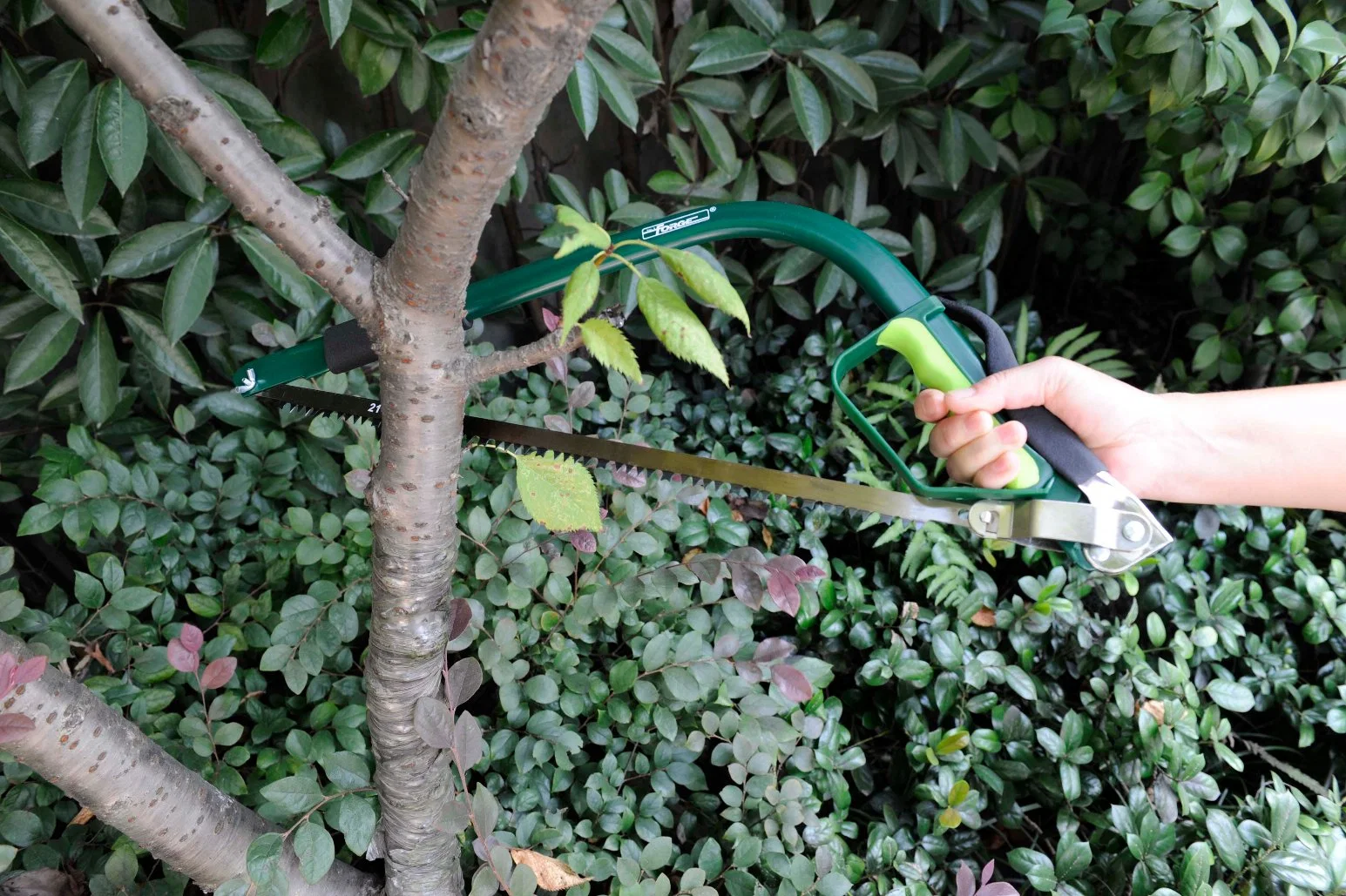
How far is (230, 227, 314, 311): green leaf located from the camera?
1.27 metres

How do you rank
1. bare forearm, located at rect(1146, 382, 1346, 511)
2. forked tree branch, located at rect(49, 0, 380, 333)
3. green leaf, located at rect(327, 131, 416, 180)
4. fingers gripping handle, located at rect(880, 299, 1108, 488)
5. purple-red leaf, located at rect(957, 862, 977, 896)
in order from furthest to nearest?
green leaf, located at rect(327, 131, 416, 180)
bare forearm, located at rect(1146, 382, 1346, 511)
fingers gripping handle, located at rect(880, 299, 1108, 488)
purple-red leaf, located at rect(957, 862, 977, 896)
forked tree branch, located at rect(49, 0, 380, 333)

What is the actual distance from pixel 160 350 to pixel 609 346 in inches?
43.8

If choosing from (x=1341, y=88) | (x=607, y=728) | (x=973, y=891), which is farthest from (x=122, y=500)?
(x=1341, y=88)

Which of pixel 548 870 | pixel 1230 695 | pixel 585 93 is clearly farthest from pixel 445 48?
pixel 1230 695

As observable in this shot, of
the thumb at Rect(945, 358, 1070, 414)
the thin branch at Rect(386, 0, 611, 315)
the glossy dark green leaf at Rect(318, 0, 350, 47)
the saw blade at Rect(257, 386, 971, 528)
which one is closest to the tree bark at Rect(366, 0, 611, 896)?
the thin branch at Rect(386, 0, 611, 315)

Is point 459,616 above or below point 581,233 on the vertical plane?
below

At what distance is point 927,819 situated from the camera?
1212mm

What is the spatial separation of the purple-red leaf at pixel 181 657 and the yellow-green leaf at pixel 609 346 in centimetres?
69

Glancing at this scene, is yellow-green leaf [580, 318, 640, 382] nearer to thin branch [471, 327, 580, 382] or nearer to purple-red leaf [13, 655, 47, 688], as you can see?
thin branch [471, 327, 580, 382]

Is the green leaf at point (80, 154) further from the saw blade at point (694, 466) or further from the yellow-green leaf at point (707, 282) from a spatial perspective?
the yellow-green leaf at point (707, 282)

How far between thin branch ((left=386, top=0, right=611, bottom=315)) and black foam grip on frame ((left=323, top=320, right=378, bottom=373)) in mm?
257

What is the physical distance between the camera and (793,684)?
1.03 m

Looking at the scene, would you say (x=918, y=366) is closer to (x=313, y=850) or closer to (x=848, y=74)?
(x=848, y=74)

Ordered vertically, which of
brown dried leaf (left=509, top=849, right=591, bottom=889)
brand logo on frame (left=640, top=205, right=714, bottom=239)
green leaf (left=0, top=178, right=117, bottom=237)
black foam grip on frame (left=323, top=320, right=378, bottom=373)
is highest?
brand logo on frame (left=640, top=205, right=714, bottom=239)
